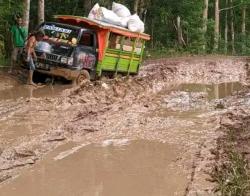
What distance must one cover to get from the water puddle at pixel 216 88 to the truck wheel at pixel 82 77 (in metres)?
2.90

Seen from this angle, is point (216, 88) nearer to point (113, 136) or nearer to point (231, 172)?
point (113, 136)


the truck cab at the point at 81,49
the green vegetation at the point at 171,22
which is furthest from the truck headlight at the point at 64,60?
the green vegetation at the point at 171,22

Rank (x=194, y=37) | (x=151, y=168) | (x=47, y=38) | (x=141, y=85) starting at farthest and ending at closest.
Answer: (x=194, y=37), (x=141, y=85), (x=47, y=38), (x=151, y=168)

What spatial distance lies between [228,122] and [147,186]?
4.21m

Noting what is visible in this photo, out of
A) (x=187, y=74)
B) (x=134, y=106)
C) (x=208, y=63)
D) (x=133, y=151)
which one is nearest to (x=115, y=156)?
(x=133, y=151)

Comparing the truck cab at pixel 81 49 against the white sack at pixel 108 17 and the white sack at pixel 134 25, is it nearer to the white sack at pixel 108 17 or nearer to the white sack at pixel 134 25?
the white sack at pixel 134 25

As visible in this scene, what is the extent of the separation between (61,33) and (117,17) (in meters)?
2.95

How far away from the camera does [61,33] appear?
1494 centimetres

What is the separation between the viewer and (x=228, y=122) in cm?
1062

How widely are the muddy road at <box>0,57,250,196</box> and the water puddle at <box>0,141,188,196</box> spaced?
0.01 metres

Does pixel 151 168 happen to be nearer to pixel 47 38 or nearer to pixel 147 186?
pixel 147 186

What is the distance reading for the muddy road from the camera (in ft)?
23.0

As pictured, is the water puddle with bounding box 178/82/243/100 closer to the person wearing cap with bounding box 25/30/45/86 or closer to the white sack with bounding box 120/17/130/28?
the white sack with bounding box 120/17/130/28

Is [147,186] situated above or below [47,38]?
below
